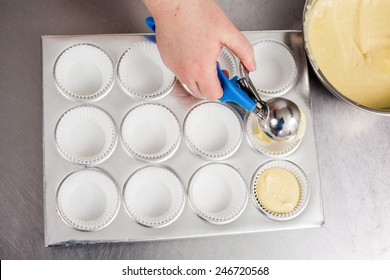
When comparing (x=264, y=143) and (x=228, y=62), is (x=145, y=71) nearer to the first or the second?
(x=228, y=62)

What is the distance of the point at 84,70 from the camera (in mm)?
1061

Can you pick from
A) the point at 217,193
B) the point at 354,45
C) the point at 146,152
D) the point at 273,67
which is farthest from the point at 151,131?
the point at 354,45

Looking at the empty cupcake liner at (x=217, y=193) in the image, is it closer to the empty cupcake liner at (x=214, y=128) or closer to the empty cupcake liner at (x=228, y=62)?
the empty cupcake liner at (x=214, y=128)

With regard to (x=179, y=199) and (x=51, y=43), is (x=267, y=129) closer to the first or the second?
(x=179, y=199)

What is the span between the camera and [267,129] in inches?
39.8

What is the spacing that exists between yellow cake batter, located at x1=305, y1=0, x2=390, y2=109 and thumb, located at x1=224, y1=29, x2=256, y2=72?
148 millimetres

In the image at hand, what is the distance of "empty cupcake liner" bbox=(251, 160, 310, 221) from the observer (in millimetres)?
1015

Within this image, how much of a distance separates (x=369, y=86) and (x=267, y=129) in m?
0.22

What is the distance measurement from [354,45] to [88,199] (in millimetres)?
610

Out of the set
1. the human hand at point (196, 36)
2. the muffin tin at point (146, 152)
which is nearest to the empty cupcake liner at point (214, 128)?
the muffin tin at point (146, 152)

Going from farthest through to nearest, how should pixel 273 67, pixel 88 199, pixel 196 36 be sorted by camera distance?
pixel 273 67, pixel 88 199, pixel 196 36

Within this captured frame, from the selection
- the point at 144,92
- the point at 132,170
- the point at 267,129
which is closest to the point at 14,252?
the point at 132,170

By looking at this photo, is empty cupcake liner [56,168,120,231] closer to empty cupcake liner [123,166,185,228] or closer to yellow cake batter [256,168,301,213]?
empty cupcake liner [123,166,185,228]

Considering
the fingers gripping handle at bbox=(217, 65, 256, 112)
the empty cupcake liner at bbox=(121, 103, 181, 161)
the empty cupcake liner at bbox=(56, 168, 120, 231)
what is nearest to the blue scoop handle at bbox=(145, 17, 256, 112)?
the fingers gripping handle at bbox=(217, 65, 256, 112)
